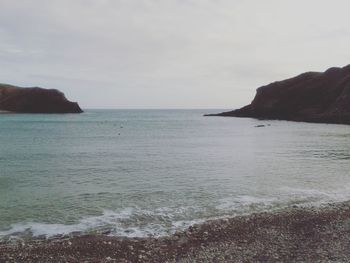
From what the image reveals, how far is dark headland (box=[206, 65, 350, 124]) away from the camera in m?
118

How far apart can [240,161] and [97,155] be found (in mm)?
16991

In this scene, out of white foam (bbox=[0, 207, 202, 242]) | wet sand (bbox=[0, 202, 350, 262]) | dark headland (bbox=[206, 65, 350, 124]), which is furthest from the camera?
dark headland (bbox=[206, 65, 350, 124])

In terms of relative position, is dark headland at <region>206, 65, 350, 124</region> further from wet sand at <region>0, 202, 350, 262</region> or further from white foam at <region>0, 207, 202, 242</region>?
white foam at <region>0, 207, 202, 242</region>

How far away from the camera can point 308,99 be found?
465 ft

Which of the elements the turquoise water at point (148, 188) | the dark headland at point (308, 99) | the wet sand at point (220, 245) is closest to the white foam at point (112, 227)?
the turquoise water at point (148, 188)

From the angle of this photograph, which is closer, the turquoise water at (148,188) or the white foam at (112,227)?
the white foam at (112,227)

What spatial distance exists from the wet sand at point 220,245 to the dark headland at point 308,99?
324ft

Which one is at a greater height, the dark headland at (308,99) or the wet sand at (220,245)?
the dark headland at (308,99)

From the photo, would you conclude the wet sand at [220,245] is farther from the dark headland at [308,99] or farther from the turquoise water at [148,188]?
the dark headland at [308,99]

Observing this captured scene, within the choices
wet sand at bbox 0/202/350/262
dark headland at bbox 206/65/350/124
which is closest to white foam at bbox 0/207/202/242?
wet sand at bbox 0/202/350/262

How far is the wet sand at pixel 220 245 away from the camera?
1378 centimetres

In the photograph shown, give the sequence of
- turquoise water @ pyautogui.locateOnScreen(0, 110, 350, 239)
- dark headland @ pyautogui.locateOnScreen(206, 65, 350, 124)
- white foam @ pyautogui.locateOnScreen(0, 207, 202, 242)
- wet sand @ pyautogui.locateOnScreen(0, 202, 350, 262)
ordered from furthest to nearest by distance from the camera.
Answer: dark headland @ pyautogui.locateOnScreen(206, 65, 350, 124) → turquoise water @ pyautogui.locateOnScreen(0, 110, 350, 239) → white foam @ pyautogui.locateOnScreen(0, 207, 202, 242) → wet sand @ pyautogui.locateOnScreen(0, 202, 350, 262)

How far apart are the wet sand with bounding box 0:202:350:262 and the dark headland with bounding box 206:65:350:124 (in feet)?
324

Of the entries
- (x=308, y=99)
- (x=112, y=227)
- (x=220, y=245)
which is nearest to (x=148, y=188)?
(x=112, y=227)
